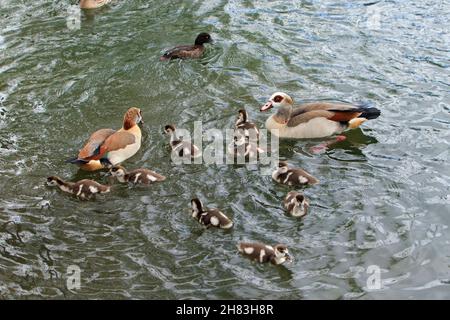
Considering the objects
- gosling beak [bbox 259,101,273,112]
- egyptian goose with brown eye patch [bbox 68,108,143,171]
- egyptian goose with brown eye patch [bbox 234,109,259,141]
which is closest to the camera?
egyptian goose with brown eye patch [bbox 68,108,143,171]

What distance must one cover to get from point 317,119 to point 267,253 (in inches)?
119

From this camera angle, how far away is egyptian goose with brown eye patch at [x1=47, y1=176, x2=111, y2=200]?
7062mm

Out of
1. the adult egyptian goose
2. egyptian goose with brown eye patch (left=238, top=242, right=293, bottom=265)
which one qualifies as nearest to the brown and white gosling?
egyptian goose with brown eye patch (left=238, top=242, right=293, bottom=265)

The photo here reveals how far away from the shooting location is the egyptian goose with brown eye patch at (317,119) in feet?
27.4

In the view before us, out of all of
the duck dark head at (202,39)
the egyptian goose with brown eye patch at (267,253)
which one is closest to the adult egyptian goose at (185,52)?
the duck dark head at (202,39)

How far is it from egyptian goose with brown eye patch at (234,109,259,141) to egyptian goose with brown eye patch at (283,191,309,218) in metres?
1.70

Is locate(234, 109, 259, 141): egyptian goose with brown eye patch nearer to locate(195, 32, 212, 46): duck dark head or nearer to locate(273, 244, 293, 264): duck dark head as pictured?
locate(273, 244, 293, 264): duck dark head

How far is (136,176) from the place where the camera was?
23.9 ft

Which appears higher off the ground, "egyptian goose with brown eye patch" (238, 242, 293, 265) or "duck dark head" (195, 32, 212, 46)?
"duck dark head" (195, 32, 212, 46)

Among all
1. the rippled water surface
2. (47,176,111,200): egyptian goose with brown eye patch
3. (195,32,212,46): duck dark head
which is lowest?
the rippled water surface

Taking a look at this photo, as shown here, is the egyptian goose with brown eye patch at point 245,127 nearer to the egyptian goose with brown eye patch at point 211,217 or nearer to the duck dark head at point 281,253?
the egyptian goose with brown eye patch at point 211,217

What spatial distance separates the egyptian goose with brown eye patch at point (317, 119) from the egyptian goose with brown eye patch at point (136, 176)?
6.56ft

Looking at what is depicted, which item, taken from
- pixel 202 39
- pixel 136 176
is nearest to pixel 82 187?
pixel 136 176

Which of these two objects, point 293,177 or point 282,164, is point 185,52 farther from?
point 293,177
